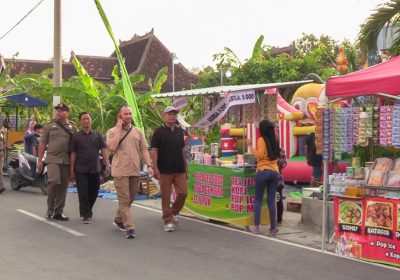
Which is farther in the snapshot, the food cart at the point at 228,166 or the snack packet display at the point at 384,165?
the food cart at the point at 228,166

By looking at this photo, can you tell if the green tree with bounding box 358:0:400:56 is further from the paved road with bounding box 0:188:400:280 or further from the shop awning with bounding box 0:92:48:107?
the shop awning with bounding box 0:92:48:107

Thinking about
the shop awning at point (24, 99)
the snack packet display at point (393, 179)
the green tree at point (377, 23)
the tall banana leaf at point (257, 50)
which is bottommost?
the snack packet display at point (393, 179)

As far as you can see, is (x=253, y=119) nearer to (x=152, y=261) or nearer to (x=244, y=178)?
(x=244, y=178)

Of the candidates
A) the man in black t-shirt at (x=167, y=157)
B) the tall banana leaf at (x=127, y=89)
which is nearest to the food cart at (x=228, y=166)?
the man in black t-shirt at (x=167, y=157)

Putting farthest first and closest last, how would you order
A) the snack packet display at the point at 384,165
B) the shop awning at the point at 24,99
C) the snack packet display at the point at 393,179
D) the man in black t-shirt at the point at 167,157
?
the shop awning at the point at 24,99 < the man in black t-shirt at the point at 167,157 < the snack packet display at the point at 384,165 < the snack packet display at the point at 393,179

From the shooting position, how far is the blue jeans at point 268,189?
27.2 feet

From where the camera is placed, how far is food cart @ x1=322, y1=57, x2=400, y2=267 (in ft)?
22.2

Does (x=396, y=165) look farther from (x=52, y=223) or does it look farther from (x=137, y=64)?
(x=137, y=64)

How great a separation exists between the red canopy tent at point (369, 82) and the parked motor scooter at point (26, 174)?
8045 mm

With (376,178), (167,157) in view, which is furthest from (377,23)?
(167,157)

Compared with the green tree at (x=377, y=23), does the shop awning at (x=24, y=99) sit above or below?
below

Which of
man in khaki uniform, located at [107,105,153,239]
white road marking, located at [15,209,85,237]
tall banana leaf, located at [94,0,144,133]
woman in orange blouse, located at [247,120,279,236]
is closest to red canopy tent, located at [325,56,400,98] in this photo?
woman in orange blouse, located at [247,120,279,236]

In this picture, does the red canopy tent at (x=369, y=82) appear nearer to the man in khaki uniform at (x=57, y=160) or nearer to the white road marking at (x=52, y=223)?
the white road marking at (x=52, y=223)

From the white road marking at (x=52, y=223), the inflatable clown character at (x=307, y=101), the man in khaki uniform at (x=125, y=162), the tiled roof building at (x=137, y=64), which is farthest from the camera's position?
the tiled roof building at (x=137, y=64)
